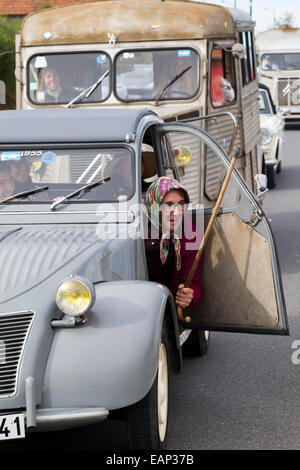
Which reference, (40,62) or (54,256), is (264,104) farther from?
(54,256)

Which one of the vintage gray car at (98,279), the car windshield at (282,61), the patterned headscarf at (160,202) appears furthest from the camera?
the car windshield at (282,61)

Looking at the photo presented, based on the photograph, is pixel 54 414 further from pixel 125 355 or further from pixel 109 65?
pixel 109 65

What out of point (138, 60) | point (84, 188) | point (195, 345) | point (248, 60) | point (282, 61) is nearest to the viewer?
point (84, 188)

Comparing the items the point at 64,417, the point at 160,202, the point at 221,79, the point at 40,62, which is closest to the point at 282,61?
the point at 221,79

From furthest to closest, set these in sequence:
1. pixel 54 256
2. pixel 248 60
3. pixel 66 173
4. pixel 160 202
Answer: pixel 248 60
pixel 66 173
pixel 160 202
pixel 54 256

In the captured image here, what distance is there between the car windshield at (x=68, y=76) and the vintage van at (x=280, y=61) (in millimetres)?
17665

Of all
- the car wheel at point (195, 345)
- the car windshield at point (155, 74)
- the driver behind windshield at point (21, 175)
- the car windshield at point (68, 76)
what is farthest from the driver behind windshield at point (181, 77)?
the driver behind windshield at point (21, 175)

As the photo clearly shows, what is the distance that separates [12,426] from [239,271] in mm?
2174

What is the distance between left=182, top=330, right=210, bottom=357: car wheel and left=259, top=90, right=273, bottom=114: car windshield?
12.5m

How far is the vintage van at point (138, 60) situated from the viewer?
1112cm

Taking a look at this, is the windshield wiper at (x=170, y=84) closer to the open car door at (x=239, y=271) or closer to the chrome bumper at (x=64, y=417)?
the open car door at (x=239, y=271)

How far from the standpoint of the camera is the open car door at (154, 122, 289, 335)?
227 inches

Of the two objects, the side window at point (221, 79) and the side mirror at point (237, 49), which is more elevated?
the side mirror at point (237, 49)

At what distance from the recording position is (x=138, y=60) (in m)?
11.4
